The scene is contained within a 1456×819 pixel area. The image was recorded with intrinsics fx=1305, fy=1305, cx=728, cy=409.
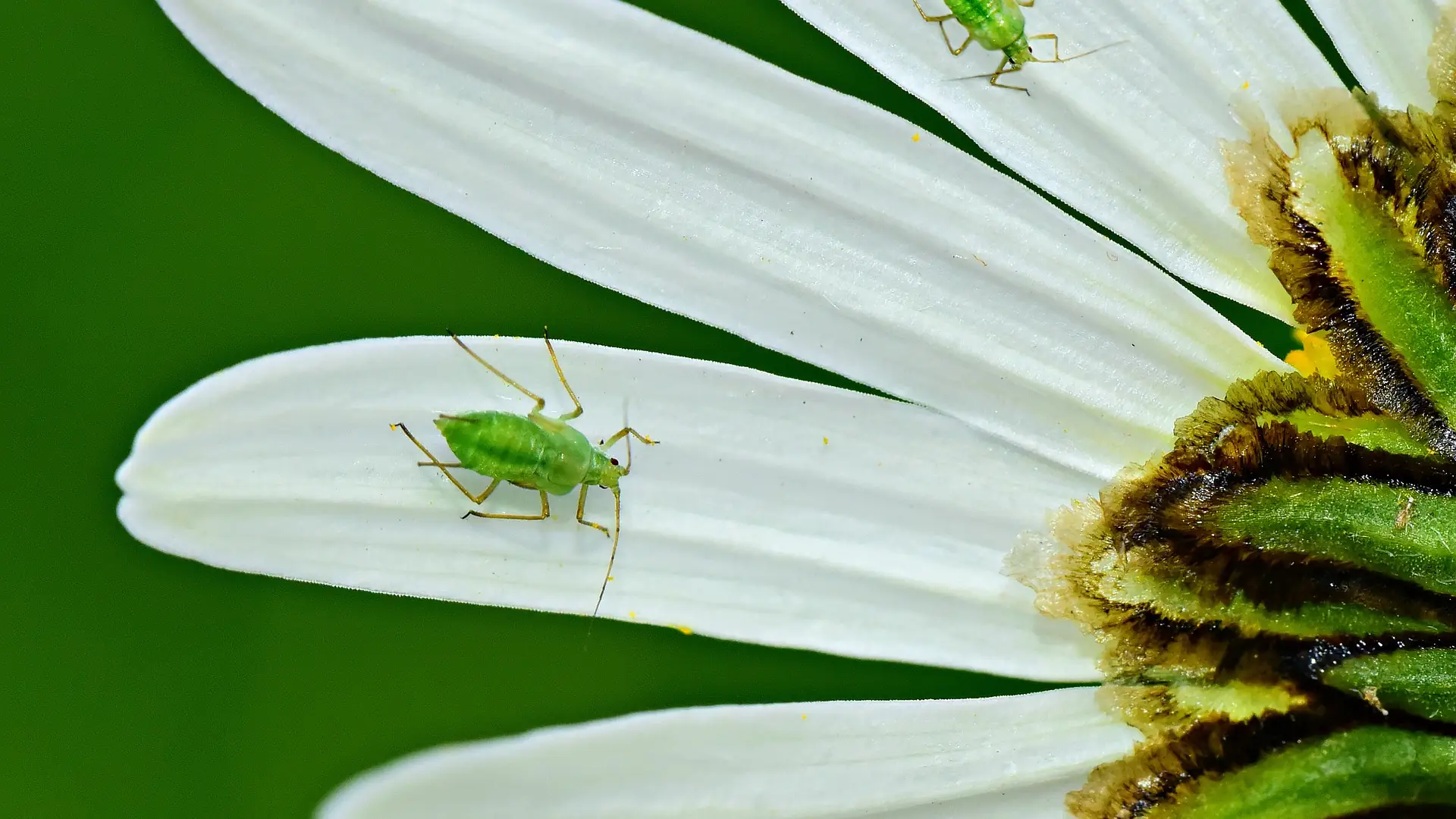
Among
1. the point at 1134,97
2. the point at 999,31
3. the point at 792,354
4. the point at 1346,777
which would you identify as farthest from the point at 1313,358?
the point at 792,354

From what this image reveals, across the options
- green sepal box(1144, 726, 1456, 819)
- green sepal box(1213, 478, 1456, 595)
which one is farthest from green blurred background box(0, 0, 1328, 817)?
green sepal box(1144, 726, 1456, 819)

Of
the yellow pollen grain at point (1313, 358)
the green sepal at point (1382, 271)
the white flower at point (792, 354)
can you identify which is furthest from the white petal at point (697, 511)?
the green sepal at point (1382, 271)

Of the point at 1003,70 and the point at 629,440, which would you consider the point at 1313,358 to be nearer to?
the point at 1003,70

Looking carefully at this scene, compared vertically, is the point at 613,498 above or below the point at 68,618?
above

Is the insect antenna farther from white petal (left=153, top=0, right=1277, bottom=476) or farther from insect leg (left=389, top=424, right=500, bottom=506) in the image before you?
insect leg (left=389, top=424, right=500, bottom=506)

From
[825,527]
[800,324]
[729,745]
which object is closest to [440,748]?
[729,745]

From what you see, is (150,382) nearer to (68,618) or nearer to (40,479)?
(40,479)

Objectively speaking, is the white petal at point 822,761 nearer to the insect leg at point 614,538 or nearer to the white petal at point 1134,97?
the insect leg at point 614,538
